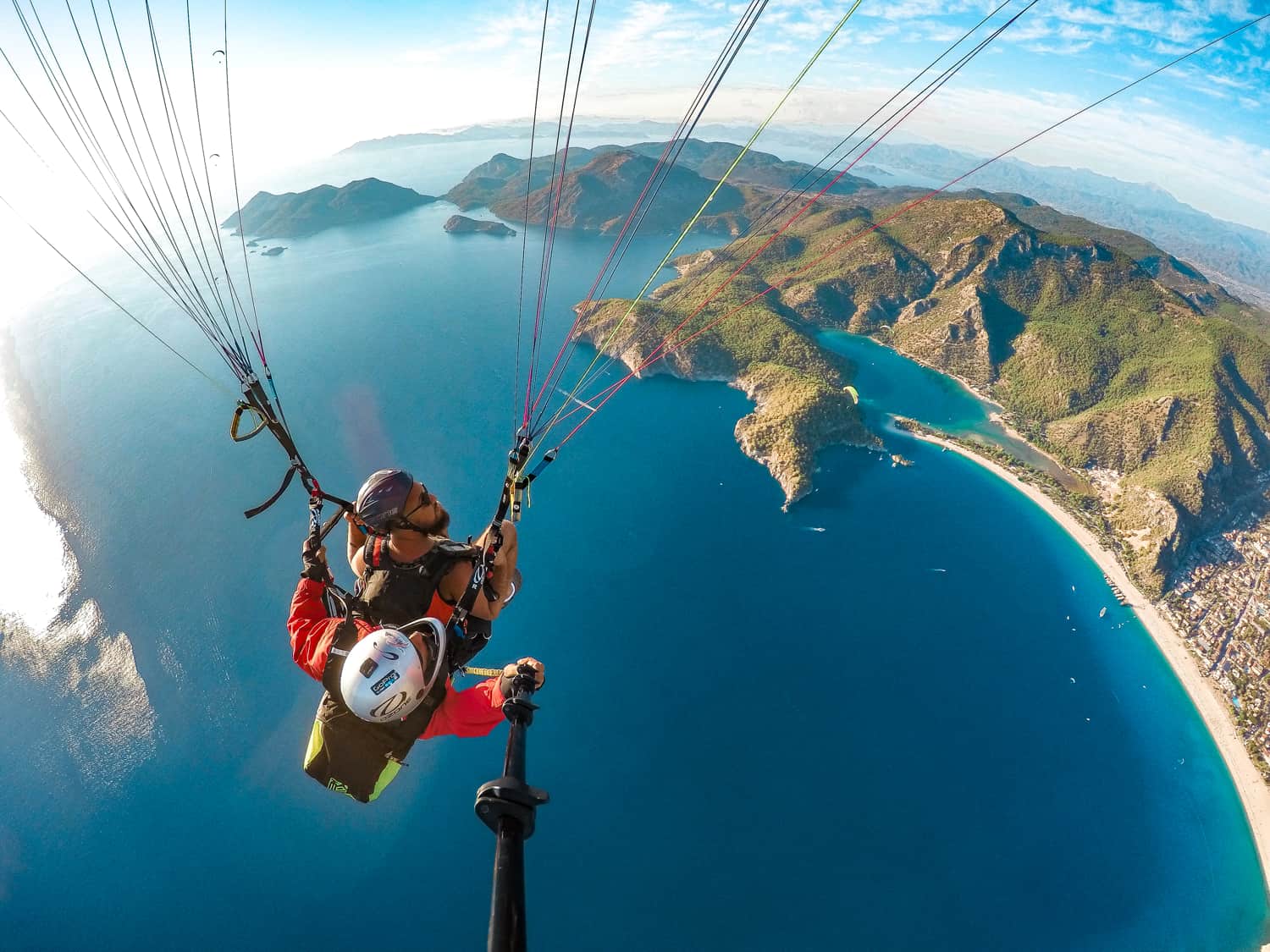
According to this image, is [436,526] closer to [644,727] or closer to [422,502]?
[422,502]

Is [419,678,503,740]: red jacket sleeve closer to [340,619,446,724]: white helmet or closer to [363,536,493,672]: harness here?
[363,536,493,672]: harness

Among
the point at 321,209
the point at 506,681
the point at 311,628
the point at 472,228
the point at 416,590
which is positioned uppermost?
the point at 416,590

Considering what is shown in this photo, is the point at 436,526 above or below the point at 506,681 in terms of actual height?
above

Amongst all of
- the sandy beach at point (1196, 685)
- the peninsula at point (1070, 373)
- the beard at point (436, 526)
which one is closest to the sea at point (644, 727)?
the sandy beach at point (1196, 685)

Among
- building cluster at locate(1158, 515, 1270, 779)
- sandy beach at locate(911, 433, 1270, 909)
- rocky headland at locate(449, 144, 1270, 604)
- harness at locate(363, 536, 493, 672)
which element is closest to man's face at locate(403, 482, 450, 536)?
harness at locate(363, 536, 493, 672)

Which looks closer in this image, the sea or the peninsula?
the sea

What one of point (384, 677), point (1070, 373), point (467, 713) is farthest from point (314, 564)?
point (1070, 373)
